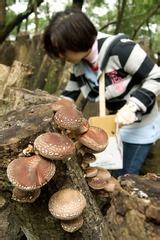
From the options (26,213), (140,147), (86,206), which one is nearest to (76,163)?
(86,206)

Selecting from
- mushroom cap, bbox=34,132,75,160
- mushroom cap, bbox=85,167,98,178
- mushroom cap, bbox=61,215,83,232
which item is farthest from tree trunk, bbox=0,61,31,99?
mushroom cap, bbox=61,215,83,232

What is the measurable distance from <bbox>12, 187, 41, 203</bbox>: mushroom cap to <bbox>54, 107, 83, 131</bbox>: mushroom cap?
1.34 ft

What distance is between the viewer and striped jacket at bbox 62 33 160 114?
11.5 feet

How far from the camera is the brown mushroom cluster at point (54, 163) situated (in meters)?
2.18

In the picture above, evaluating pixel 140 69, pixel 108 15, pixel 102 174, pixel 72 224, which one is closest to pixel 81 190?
pixel 72 224

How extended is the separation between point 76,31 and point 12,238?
1763 millimetres

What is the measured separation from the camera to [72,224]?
2383 mm

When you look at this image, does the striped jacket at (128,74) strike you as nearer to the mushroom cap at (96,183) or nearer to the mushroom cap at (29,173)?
the mushroom cap at (96,183)

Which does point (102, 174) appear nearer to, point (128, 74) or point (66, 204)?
point (66, 204)

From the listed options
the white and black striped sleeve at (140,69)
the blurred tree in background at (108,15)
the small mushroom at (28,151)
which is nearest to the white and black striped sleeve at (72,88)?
the white and black striped sleeve at (140,69)

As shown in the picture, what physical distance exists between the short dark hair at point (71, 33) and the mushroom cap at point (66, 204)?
61.1 inches

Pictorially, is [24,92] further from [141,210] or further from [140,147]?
[141,210]

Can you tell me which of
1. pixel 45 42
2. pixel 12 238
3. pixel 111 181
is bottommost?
pixel 12 238

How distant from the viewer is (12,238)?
9.87ft
